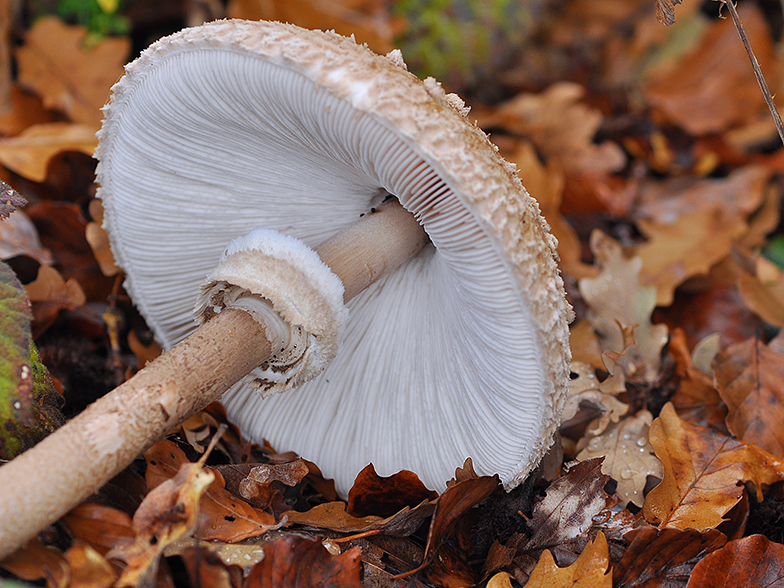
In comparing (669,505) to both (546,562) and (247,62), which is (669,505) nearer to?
(546,562)

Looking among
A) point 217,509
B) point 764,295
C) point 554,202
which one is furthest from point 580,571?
point 554,202

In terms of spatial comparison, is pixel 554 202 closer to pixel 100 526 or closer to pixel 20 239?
pixel 20 239

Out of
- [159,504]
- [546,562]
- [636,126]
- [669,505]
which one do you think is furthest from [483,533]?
[636,126]

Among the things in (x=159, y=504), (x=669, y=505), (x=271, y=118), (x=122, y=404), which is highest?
(x=271, y=118)

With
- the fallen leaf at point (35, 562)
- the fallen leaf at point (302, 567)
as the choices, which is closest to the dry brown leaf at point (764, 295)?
the fallen leaf at point (302, 567)

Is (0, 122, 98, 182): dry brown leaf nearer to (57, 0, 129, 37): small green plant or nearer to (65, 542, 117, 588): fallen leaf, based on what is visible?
(57, 0, 129, 37): small green plant

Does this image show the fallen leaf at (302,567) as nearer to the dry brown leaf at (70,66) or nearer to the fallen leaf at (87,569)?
the fallen leaf at (87,569)

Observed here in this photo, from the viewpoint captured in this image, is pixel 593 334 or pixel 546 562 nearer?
pixel 546 562

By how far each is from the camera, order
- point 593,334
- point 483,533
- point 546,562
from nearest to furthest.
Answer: point 546,562 < point 483,533 < point 593,334

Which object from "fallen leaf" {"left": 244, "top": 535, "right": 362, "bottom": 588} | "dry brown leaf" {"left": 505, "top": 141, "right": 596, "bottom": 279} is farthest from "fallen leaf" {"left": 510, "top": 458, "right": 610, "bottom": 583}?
"dry brown leaf" {"left": 505, "top": 141, "right": 596, "bottom": 279}
